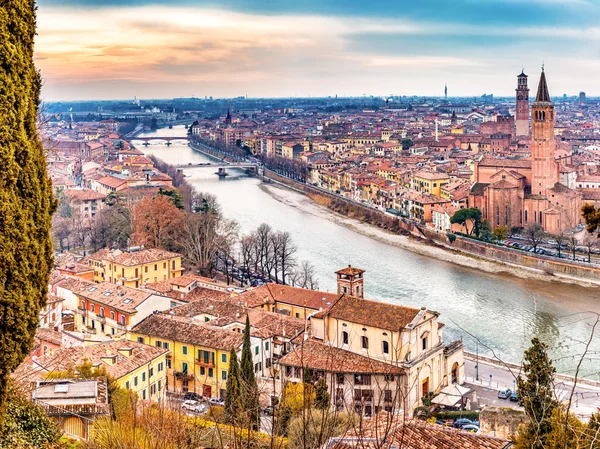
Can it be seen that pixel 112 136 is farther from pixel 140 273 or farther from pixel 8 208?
pixel 8 208

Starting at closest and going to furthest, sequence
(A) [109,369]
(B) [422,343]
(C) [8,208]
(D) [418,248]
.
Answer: (C) [8,208]
(A) [109,369]
(B) [422,343]
(D) [418,248]

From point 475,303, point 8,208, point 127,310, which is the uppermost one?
point 8,208

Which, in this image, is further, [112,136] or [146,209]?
[112,136]

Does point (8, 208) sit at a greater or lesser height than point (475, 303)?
greater

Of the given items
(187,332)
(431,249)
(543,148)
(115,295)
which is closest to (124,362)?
(187,332)

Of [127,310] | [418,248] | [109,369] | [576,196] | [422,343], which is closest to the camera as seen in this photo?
[109,369]

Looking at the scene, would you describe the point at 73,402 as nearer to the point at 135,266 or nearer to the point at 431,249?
the point at 135,266

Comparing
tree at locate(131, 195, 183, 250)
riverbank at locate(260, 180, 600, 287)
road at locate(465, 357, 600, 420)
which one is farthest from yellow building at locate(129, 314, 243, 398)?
riverbank at locate(260, 180, 600, 287)

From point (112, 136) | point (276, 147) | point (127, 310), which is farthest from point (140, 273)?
point (112, 136)
